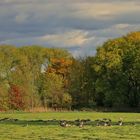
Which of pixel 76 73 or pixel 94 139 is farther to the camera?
pixel 76 73

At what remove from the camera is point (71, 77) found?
12119cm

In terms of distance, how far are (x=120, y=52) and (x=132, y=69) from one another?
4.77 meters

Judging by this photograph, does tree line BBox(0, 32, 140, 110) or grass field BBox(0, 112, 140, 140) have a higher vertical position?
tree line BBox(0, 32, 140, 110)

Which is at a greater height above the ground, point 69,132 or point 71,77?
point 71,77

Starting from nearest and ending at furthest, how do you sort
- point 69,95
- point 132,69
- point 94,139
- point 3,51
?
point 94,139
point 132,69
point 69,95
point 3,51

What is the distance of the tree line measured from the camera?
111000mm

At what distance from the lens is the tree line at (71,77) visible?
11100 centimetres

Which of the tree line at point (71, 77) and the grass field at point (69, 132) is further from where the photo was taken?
the tree line at point (71, 77)

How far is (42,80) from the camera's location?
397 feet

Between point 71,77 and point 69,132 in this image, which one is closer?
point 69,132

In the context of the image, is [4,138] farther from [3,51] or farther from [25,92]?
[3,51]

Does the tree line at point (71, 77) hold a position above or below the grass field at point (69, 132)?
above

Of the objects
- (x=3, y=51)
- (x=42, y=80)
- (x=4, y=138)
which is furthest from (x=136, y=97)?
(x=4, y=138)

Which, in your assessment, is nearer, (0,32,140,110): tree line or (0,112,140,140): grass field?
(0,112,140,140): grass field
